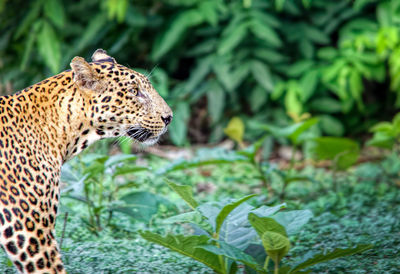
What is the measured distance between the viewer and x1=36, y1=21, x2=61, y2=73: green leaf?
7.96 m

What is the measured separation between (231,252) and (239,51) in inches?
207

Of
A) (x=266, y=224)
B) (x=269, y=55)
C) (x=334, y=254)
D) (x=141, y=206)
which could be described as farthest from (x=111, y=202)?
(x=269, y=55)

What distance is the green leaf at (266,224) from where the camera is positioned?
11.4ft

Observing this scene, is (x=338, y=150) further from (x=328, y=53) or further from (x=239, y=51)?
(x=239, y=51)

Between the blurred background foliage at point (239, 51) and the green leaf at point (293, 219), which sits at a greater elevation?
the blurred background foliage at point (239, 51)

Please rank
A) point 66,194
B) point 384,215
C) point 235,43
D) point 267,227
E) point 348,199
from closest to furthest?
1. point 267,227
2. point 66,194
3. point 384,215
4. point 348,199
5. point 235,43

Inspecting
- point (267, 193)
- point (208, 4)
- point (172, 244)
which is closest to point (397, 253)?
point (172, 244)

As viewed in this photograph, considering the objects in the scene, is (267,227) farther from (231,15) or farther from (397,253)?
(231,15)

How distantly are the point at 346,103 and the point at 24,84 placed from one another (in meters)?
4.49

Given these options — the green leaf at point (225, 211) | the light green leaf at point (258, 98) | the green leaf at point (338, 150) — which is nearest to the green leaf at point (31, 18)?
the light green leaf at point (258, 98)

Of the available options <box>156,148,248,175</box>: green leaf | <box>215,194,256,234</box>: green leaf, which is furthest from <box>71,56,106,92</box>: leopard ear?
<box>156,148,248,175</box>: green leaf

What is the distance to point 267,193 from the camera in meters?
6.49

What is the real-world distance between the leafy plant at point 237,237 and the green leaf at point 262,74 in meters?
4.36

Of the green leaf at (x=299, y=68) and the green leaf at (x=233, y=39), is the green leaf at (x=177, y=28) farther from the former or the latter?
the green leaf at (x=299, y=68)
